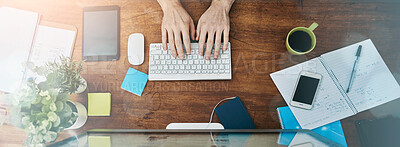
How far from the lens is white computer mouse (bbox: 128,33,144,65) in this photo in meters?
0.83

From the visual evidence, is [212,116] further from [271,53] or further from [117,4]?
[117,4]

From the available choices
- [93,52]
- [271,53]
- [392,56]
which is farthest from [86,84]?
[392,56]

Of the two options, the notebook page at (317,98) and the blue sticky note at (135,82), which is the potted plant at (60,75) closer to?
the blue sticky note at (135,82)

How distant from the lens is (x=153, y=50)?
0.83 meters

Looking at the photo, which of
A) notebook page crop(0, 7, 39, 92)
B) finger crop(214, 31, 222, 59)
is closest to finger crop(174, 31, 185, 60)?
finger crop(214, 31, 222, 59)

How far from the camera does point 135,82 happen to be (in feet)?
2.70

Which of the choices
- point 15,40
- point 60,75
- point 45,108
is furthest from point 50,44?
point 45,108

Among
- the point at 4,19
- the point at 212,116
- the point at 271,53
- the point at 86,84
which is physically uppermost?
the point at 4,19

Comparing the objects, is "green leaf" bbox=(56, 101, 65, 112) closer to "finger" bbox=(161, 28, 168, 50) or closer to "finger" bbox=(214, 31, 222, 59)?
"finger" bbox=(161, 28, 168, 50)

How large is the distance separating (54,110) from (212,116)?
49cm

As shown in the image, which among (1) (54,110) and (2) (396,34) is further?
(2) (396,34)

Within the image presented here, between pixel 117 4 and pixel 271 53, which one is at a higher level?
pixel 117 4

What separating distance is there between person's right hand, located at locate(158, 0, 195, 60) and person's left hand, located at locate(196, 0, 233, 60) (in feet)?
0.14

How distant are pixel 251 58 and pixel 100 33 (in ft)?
1.92
